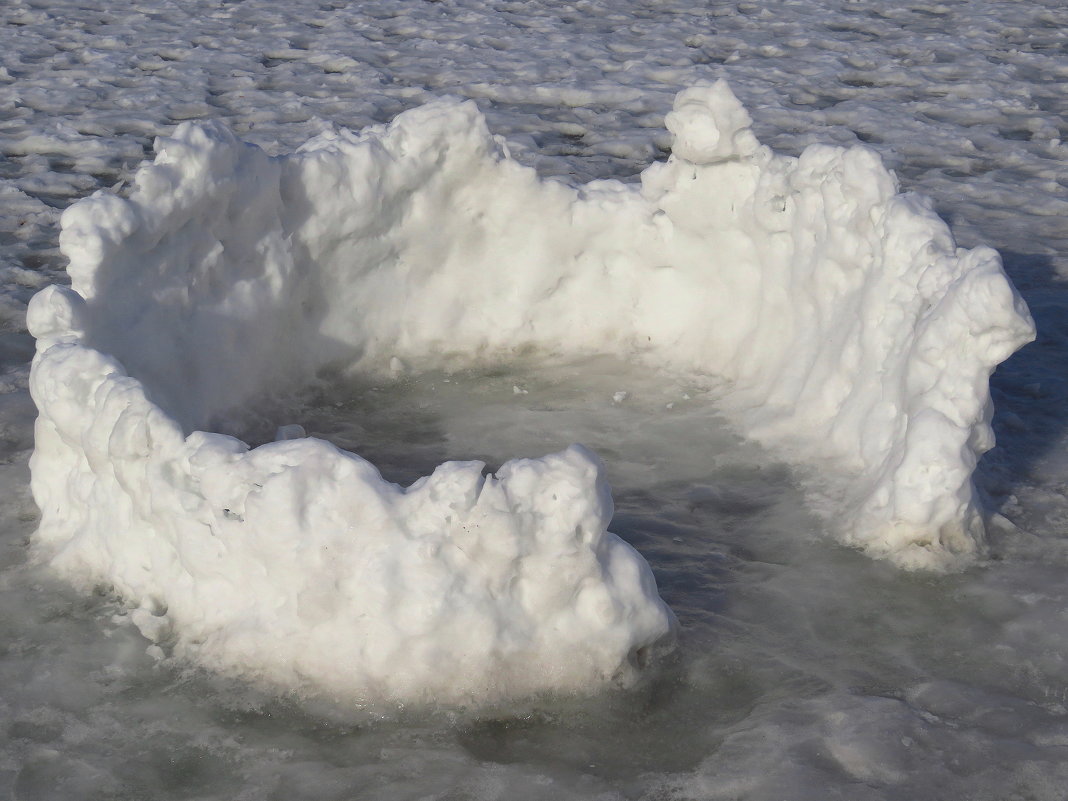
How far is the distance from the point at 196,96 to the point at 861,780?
7942mm

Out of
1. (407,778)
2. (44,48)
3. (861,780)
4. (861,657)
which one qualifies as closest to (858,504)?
(861,657)

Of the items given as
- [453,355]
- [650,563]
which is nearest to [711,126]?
[453,355]

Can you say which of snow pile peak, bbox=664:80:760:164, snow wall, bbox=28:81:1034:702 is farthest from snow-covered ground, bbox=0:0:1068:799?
snow pile peak, bbox=664:80:760:164

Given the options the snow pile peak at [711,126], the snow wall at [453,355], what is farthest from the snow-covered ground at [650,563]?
the snow pile peak at [711,126]

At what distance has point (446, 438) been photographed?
546 cm

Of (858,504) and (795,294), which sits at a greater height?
(795,294)

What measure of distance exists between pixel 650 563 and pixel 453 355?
1810 millimetres

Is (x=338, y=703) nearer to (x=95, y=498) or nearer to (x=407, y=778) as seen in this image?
(x=407, y=778)

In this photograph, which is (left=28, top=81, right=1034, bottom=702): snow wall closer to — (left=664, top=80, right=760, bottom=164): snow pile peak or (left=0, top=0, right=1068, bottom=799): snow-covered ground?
(left=664, top=80, right=760, bottom=164): snow pile peak

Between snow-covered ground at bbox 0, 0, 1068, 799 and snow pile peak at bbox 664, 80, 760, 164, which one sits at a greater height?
snow pile peak at bbox 664, 80, 760, 164

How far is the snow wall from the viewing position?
3.78m

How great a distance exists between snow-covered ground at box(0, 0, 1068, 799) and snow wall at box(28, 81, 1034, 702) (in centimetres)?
14

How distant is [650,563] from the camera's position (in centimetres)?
460

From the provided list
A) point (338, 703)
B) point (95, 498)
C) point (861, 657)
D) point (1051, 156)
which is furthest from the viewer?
point (1051, 156)
